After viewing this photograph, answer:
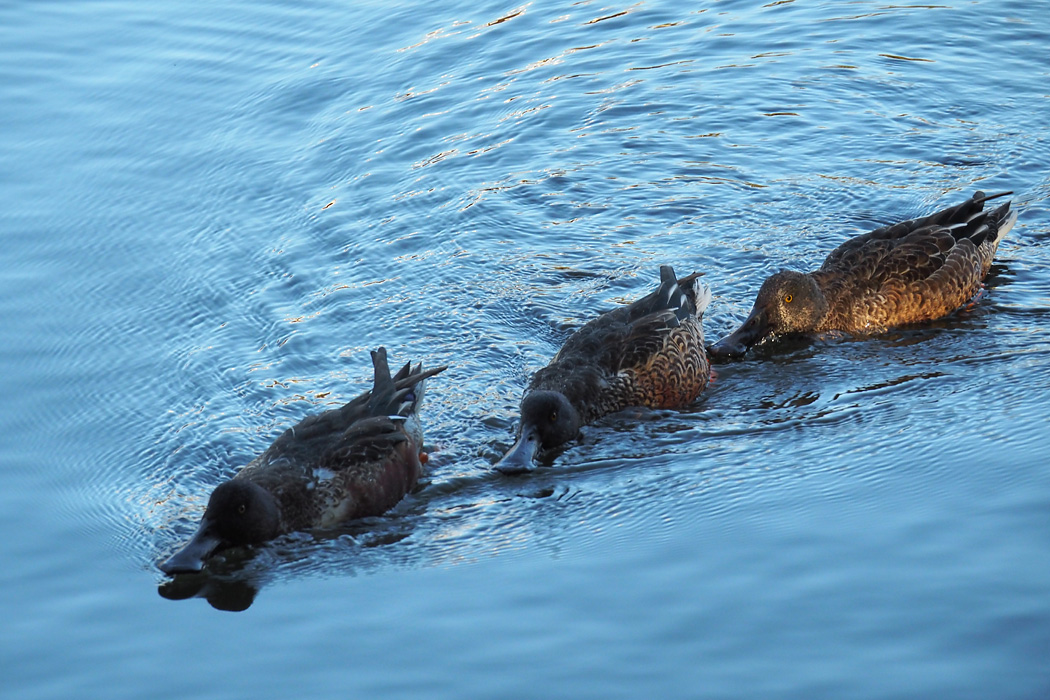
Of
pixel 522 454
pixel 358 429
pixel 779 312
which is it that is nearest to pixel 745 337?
pixel 779 312

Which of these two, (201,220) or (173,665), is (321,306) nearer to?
(201,220)

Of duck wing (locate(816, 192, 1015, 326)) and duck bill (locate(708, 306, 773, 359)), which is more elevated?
duck wing (locate(816, 192, 1015, 326))

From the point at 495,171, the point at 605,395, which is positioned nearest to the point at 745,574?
the point at 605,395

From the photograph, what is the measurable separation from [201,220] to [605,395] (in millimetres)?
4939

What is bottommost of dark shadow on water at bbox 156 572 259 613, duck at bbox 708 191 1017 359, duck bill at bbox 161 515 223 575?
dark shadow on water at bbox 156 572 259 613

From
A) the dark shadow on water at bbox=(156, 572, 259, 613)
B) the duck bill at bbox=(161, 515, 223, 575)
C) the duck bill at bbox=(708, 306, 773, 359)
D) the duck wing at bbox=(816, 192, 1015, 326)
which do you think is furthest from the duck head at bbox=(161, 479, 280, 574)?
the duck wing at bbox=(816, 192, 1015, 326)

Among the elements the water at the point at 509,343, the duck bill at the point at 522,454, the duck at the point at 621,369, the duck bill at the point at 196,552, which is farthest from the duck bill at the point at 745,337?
the duck bill at the point at 196,552

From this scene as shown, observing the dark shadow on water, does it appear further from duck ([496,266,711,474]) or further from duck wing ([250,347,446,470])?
duck ([496,266,711,474])

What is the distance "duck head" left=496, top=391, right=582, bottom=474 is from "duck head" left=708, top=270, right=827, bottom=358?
6.56 ft

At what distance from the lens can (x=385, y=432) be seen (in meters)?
8.54

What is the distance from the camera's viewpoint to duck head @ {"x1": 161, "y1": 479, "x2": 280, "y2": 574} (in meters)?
7.54

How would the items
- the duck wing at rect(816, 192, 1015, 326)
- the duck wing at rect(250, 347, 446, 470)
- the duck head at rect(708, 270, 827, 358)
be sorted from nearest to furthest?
the duck wing at rect(250, 347, 446, 470), the duck head at rect(708, 270, 827, 358), the duck wing at rect(816, 192, 1015, 326)

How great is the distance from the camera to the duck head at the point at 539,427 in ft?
28.0

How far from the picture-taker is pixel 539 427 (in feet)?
28.6
